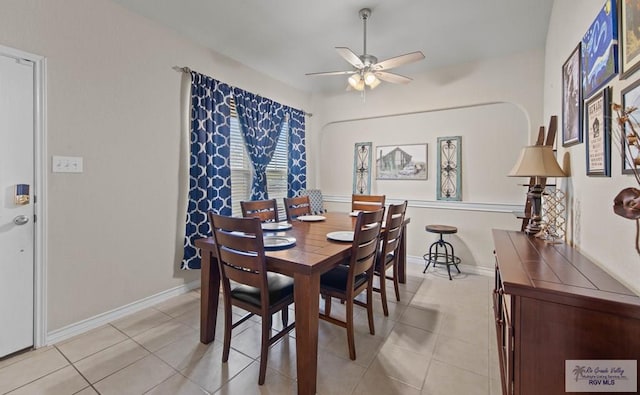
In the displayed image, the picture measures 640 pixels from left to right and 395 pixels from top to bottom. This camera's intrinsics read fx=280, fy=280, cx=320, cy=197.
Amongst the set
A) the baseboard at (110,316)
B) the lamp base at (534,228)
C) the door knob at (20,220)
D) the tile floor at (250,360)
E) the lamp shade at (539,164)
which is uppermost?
the lamp shade at (539,164)

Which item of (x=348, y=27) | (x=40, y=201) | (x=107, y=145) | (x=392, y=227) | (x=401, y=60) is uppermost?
(x=348, y=27)

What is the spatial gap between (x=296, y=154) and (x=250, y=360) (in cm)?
315

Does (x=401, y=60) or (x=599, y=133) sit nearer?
(x=599, y=133)

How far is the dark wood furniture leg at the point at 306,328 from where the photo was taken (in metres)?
1.47

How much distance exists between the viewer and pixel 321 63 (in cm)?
360

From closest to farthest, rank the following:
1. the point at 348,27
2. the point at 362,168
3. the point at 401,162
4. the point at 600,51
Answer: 1. the point at 600,51
2. the point at 348,27
3. the point at 401,162
4. the point at 362,168

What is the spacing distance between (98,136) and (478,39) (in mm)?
3746

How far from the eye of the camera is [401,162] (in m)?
4.04

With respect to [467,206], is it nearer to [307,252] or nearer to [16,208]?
[307,252]

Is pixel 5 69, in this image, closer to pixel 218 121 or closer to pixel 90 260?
pixel 90 260

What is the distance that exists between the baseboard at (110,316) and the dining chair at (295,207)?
1.29 meters

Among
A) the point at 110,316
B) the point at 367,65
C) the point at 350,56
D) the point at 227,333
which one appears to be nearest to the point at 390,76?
the point at 367,65

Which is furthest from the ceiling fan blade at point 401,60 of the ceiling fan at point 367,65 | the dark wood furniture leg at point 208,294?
the dark wood furniture leg at point 208,294

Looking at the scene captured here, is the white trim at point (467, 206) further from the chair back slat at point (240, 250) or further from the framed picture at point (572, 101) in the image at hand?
the chair back slat at point (240, 250)
